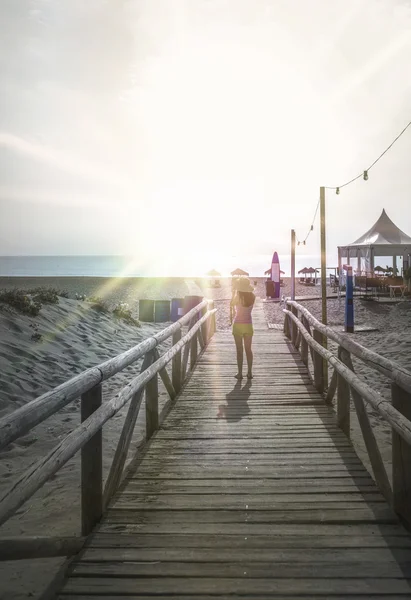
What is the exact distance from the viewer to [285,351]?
10133 millimetres

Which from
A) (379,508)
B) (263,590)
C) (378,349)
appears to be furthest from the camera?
(378,349)

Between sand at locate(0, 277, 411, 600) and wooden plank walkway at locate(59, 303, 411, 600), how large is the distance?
739 millimetres

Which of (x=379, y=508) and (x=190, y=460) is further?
(x=190, y=460)

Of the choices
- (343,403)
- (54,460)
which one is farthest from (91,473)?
(343,403)

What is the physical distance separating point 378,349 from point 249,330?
16.7 ft

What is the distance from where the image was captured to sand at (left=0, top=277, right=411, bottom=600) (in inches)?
150

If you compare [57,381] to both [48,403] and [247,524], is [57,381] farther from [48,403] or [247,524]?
[48,403]

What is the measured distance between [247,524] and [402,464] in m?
1.10

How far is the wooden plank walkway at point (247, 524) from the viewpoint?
8.01ft

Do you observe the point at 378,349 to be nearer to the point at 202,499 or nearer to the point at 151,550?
the point at 202,499

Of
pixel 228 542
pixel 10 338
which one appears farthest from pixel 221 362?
pixel 228 542

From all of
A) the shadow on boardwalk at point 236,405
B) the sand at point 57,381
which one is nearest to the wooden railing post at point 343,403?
the sand at point 57,381

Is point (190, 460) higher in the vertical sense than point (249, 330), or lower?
lower

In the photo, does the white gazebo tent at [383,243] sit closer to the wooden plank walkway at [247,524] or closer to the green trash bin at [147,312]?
the green trash bin at [147,312]
